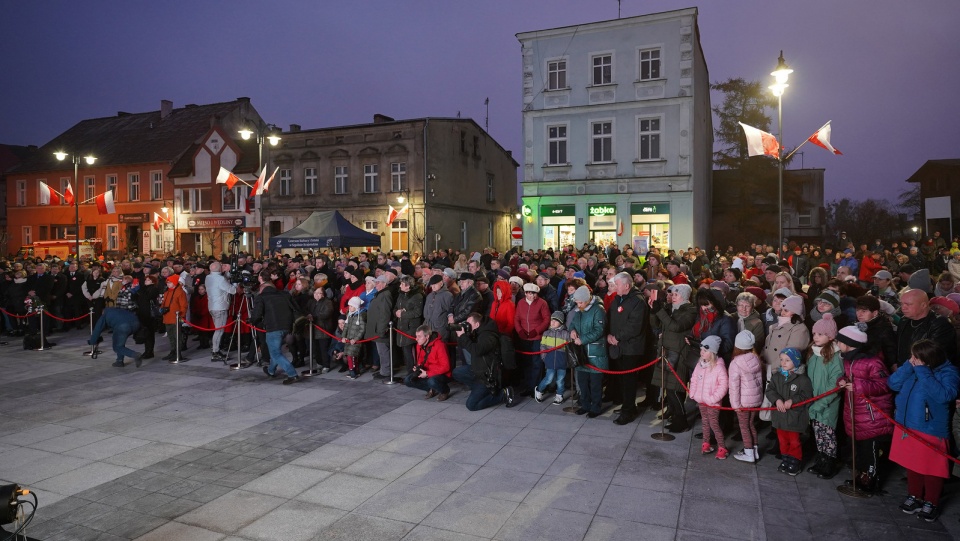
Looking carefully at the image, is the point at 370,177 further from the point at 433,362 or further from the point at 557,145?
the point at 433,362

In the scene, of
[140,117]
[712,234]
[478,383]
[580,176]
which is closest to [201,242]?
[140,117]

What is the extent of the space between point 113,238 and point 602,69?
3988 cm

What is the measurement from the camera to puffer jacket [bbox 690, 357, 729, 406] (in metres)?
7.37

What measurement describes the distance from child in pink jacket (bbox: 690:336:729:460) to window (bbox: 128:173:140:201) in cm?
4950

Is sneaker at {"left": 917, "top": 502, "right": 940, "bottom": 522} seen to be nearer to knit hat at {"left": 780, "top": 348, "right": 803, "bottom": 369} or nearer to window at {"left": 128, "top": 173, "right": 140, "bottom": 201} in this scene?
knit hat at {"left": 780, "top": 348, "right": 803, "bottom": 369}

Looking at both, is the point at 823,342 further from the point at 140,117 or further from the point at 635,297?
the point at 140,117

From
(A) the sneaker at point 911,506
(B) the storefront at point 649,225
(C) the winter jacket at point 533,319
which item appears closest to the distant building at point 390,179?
(B) the storefront at point 649,225

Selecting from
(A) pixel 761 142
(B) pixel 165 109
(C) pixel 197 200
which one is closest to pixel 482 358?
(A) pixel 761 142

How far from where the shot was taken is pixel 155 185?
4600 centimetres

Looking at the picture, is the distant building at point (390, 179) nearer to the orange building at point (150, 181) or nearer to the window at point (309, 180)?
the window at point (309, 180)

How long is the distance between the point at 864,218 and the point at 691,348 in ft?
216

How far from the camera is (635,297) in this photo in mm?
8828

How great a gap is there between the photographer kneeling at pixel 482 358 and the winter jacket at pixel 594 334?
126cm

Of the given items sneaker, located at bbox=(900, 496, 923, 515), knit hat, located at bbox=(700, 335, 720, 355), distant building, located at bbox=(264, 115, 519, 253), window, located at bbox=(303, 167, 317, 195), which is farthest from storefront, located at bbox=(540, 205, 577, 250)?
sneaker, located at bbox=(900, 496, 923, 515)
